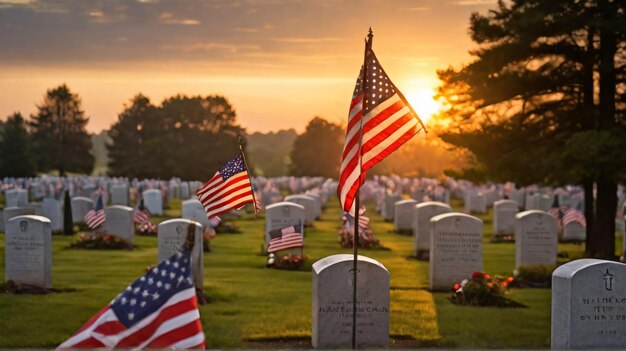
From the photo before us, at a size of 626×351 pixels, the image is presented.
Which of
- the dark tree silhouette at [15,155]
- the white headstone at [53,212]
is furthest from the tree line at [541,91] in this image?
the dark tree silhouette at [15,155]

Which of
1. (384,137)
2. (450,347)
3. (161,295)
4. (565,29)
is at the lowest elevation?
Result: (450,347)

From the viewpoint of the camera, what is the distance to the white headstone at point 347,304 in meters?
13.2

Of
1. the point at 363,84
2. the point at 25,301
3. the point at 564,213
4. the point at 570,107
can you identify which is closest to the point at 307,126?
the point at 564,213

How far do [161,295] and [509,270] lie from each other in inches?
691

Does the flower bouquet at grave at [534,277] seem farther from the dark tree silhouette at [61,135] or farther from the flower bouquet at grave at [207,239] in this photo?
the dark tree silhouette at [61,135]

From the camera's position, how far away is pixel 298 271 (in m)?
23.5

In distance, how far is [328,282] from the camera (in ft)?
43.2

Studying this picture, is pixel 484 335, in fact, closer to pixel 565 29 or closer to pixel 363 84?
pixel 363 84

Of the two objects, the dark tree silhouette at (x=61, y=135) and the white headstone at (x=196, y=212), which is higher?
the dark tree silhouette at (x=61, y=135)

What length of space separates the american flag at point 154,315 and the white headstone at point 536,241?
51.8 ft

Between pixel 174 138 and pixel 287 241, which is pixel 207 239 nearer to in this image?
pixel 287 241

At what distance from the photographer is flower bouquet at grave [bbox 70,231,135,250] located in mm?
28281

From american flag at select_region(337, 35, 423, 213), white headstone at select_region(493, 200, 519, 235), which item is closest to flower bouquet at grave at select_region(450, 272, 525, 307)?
american flag at select_region(337, 35, 423, 213)

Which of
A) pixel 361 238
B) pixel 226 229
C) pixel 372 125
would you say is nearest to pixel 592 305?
pixel 372 125
